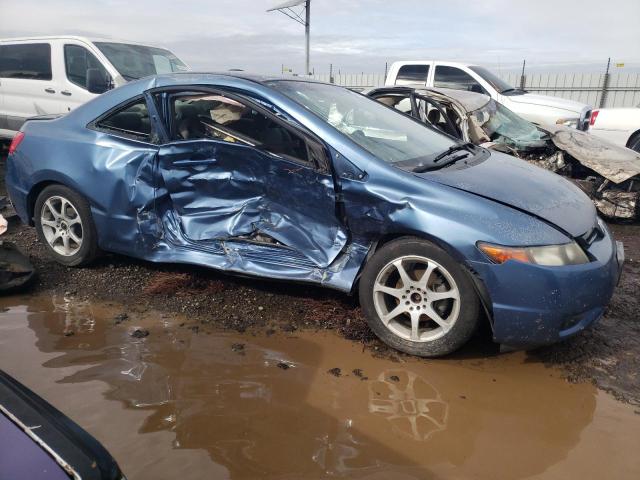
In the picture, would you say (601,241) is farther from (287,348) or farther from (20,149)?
(20,149)

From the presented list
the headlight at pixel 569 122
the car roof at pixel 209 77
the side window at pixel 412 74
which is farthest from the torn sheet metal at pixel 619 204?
the side window at pixel 412 74

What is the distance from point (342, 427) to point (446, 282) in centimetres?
103

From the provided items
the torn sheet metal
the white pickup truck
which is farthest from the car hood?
the torn sheet metal

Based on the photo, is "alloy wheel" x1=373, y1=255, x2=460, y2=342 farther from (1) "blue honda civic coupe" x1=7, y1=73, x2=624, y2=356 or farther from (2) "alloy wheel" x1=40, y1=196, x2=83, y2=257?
(2) "alloy wheel" x1=40, y1=196, x2=83, y2=257

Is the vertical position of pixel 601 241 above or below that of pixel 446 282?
above

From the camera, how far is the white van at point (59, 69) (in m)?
7.67

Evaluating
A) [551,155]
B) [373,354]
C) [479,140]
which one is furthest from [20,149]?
[551,155]

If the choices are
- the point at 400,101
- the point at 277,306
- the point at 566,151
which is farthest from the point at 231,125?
the point at 566,151

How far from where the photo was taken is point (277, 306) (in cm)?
373

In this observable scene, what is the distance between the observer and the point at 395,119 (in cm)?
417

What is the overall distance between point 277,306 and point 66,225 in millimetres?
1903

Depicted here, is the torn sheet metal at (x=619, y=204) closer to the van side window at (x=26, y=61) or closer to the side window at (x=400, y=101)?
the side window at (x=400, y=101)

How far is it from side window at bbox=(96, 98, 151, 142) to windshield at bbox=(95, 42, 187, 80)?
3989 mm

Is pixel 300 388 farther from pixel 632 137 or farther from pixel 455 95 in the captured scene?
pixel 632 137
